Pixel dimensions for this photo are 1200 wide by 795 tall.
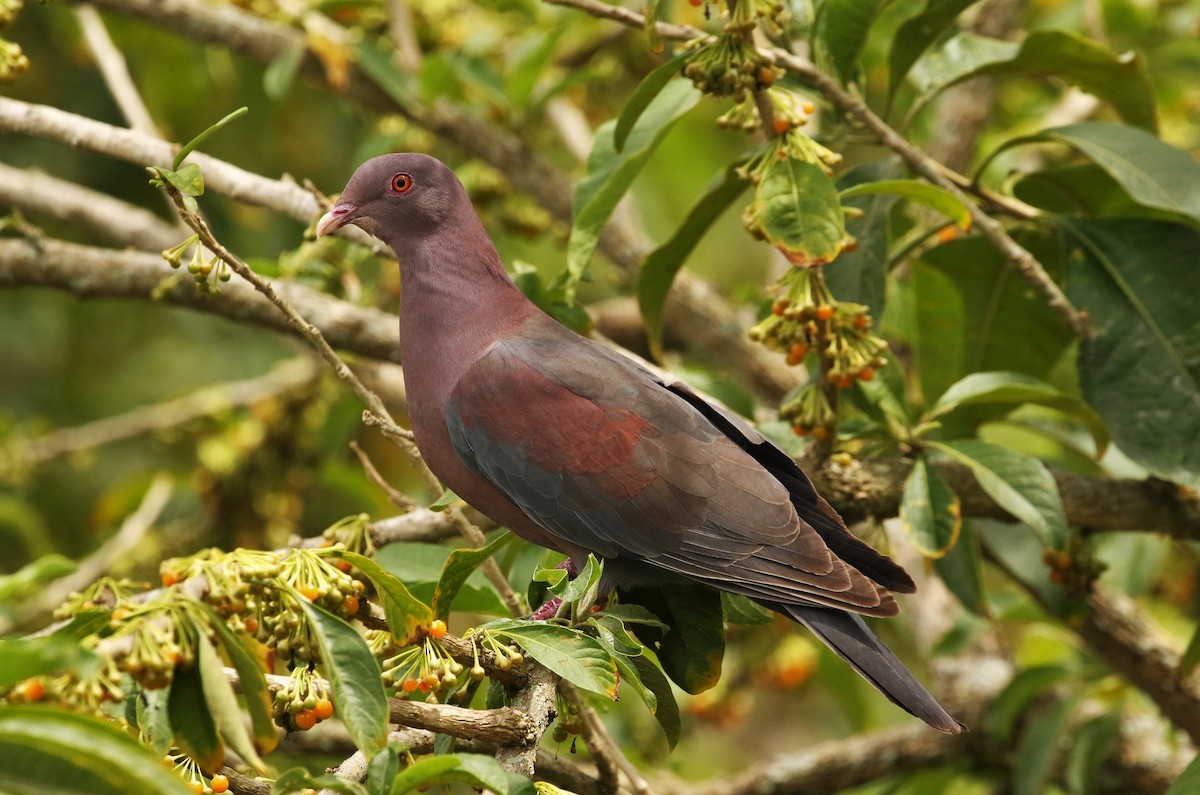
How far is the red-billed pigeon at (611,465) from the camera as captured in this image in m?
2.55

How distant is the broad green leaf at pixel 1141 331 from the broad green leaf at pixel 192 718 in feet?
7.23

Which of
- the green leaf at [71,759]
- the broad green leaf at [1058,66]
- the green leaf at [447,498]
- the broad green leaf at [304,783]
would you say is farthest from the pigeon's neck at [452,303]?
the green leaf at [71,759]

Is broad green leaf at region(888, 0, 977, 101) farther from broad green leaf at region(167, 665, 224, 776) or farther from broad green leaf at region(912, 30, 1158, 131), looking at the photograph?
broad green leaf at region(167, 665, 224, 776)

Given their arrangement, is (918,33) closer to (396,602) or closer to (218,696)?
(396,602)

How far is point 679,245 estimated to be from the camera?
3049mm

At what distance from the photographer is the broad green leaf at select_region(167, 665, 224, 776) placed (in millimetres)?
1712

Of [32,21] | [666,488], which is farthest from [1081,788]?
[32,21]

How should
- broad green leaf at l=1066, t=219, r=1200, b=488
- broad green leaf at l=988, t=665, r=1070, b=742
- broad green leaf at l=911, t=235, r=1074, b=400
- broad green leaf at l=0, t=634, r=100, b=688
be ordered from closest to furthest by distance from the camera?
broad green leaf at l=0, t=634, r=100, b=688
broad green leaf at l=1066, t=219, r=1200, b=488
broad green leaf at l=911, t=235, r=1074, b=400
broad green leaf at l=988, t=665, r=1070, b=742

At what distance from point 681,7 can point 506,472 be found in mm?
3349

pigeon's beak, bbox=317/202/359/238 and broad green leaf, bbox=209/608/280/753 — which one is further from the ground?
pigeon's beak, bbox=317/202/359/238

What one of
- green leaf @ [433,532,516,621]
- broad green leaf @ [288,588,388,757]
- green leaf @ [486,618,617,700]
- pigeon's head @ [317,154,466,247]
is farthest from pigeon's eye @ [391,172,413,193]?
broad green leaf @ [288,588,388,757]

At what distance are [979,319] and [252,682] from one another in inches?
92.2

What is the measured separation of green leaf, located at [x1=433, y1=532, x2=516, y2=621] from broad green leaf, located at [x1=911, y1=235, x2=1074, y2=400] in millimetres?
1590

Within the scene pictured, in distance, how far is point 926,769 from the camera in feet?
13.7
